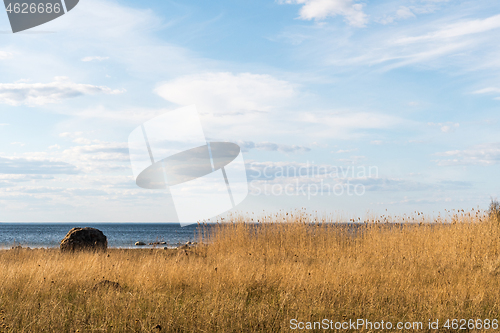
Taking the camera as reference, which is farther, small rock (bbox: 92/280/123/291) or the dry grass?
small rock (bbox: 92/280/123/291)

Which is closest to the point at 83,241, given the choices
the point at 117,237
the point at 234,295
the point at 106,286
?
the point at 106,286

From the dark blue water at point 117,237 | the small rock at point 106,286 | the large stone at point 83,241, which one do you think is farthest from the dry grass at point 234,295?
the dark blue water at point 117,237

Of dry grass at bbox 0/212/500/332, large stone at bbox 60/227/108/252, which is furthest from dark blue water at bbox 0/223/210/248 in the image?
dry grass at bbox 0/212/500/332

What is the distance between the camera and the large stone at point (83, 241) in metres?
11.7

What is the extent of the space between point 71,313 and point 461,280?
7599mm

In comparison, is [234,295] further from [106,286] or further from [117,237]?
[117,237]

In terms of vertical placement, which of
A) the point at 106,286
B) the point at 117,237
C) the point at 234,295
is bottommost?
the point at 117,237

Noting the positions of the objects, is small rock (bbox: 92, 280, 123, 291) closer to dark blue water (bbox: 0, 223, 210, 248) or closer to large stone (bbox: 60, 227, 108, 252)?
dark blue water (bbox: 0, 223, 210, 248)

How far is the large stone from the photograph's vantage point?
11.7 m

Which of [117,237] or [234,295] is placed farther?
[117,237]

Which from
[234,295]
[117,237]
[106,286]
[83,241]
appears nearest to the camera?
[234,295]

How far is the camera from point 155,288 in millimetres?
6637

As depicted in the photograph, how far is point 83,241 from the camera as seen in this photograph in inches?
470

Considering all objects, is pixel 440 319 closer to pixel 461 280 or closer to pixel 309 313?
pixel 309 313
